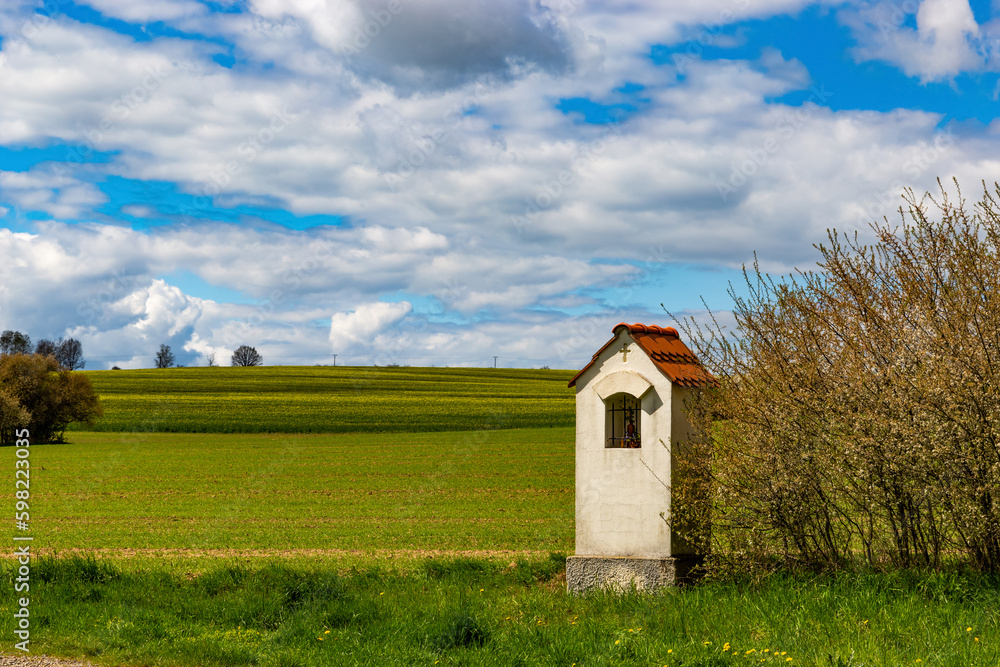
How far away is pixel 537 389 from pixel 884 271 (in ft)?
258

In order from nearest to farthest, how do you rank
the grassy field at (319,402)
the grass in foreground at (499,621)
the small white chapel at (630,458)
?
the grass in foreground at (499,621) → the small white chapel at (630,458) → the grassy field at (319,402)

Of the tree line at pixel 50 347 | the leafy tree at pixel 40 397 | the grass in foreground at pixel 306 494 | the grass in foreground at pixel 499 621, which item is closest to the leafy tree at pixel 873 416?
the grass in foreground at pixel 499 621

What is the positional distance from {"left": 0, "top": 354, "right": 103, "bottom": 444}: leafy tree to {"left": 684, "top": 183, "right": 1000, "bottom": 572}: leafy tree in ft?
178

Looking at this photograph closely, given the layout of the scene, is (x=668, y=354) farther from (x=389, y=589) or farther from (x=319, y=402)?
(x=319, y=402)

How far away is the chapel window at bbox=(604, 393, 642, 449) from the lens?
38.3 ft

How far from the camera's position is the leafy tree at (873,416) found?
8.41 m

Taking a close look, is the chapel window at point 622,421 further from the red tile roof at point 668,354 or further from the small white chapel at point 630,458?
the red tile roof at point 668,354

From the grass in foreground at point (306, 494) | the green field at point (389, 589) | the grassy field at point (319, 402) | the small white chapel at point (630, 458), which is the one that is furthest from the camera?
the grassy field at point (319, 402)

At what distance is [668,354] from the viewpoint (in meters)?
11.6

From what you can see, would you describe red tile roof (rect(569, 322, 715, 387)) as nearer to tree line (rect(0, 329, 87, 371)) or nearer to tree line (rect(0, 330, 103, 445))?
tree line (rect(0, 330, 103, 445))

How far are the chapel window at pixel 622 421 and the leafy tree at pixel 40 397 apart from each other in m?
51.9

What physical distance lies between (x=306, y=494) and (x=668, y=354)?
19.4 m

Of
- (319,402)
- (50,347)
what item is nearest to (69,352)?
(50,347)

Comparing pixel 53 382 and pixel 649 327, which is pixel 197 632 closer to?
pixel 649 327
